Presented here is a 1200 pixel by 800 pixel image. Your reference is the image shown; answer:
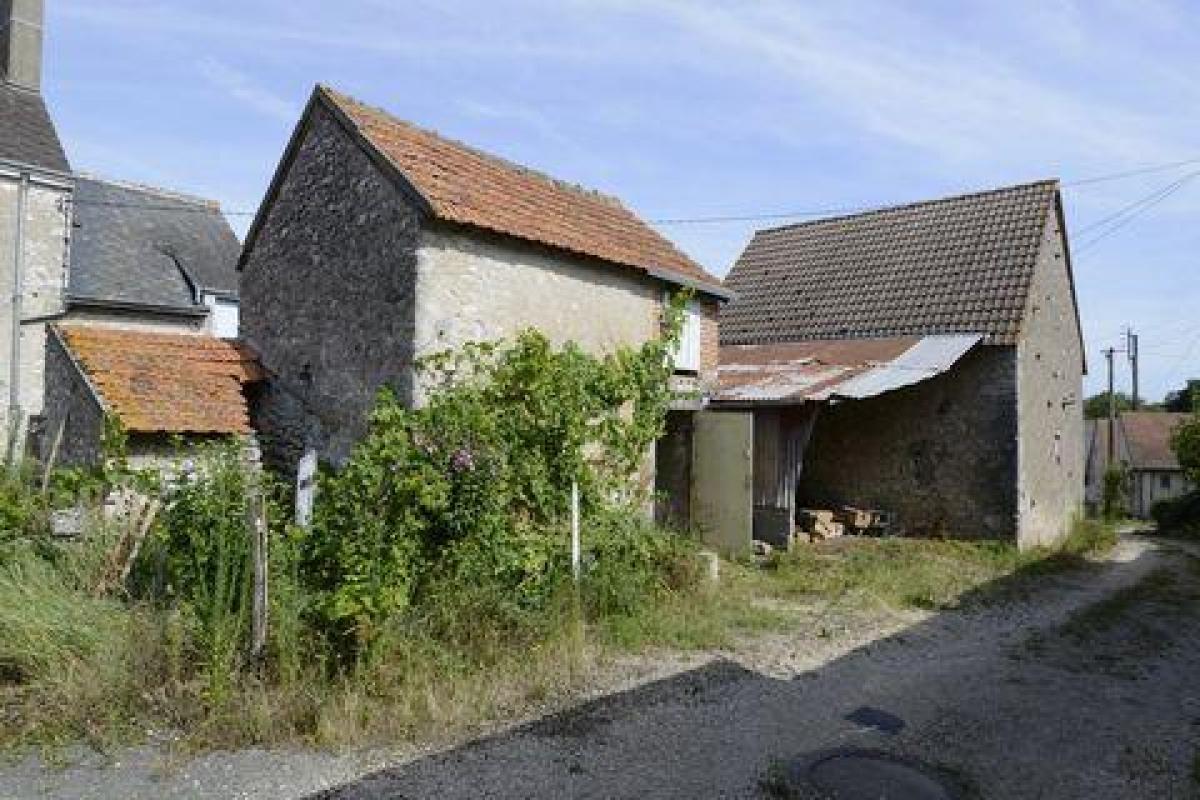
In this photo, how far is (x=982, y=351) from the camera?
15.4 metres

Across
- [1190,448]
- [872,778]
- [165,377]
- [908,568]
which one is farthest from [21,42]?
[1190,448]

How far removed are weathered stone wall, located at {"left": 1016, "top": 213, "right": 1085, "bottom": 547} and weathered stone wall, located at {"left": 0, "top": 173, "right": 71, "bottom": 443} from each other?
61.7 ft

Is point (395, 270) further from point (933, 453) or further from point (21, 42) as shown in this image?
point (21, 42)

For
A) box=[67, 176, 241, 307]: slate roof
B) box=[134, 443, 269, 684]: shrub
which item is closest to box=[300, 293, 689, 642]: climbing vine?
box=[134, 443, 269, 684]: shrub

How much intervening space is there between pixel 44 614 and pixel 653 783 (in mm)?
4505

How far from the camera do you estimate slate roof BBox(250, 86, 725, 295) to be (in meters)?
9.96

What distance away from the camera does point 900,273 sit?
18.3m

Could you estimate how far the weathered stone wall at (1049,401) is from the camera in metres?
15.3

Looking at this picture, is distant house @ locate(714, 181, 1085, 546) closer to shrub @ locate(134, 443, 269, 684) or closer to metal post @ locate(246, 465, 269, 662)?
shrub @ locate(134, 443, 269, 684)

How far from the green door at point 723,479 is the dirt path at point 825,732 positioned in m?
2.70

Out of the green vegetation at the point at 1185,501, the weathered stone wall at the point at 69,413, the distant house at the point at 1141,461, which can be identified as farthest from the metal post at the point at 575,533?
the distant house at the point at 1141,461

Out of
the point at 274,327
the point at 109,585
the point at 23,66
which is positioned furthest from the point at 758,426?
the point at 23,66

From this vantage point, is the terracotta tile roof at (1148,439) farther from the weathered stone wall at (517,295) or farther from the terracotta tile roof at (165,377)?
the terracotta tile roof at (165,377)

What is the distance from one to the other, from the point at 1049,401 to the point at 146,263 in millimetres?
20839
